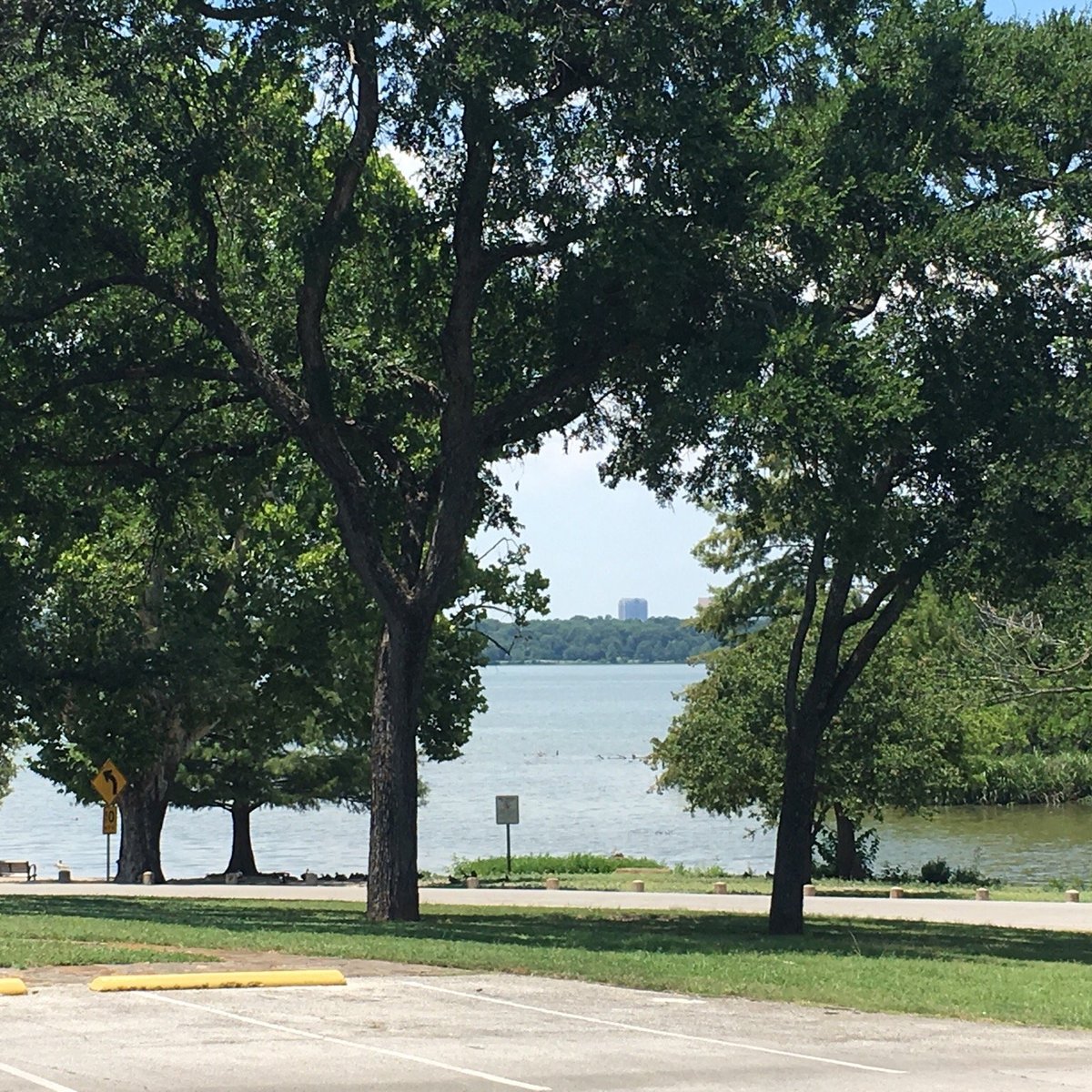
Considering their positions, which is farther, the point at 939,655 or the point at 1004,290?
the point at 939,655

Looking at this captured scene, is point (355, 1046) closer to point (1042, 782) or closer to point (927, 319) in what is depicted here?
point (927, 319)

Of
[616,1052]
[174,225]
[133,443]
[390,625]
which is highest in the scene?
[174,225]

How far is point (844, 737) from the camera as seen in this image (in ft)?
128

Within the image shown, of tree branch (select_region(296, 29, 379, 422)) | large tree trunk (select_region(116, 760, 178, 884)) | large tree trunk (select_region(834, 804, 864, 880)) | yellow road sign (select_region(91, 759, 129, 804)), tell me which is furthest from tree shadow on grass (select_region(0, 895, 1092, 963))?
large tree trunk (select_region(834, 804, 864, 880))

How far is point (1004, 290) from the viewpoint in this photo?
800 inches

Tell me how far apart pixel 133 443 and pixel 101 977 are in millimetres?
12634

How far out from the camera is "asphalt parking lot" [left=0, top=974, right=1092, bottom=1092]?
1002 centimetres

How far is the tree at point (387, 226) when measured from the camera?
64.8 ft

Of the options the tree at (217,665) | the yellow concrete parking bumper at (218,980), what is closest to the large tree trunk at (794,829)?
the yellow concrete parking bumper at (218,980)

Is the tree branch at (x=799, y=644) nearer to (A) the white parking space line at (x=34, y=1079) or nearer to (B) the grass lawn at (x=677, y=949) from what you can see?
(B) the grass lawn at (x=677, y=949)

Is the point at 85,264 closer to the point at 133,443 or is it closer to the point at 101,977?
the point at 133,443

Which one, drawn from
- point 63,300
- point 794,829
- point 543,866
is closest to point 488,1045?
point 794,829

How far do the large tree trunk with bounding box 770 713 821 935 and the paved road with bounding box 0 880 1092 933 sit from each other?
4631mm

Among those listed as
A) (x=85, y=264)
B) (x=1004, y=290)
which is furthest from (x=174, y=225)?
(x=1004, y=290)
